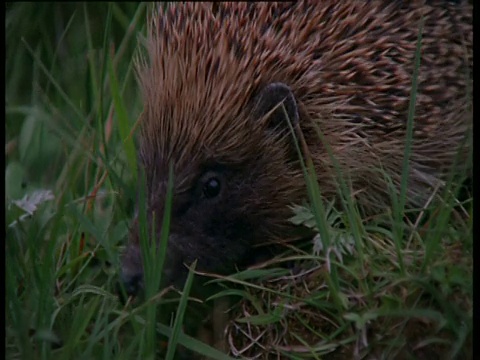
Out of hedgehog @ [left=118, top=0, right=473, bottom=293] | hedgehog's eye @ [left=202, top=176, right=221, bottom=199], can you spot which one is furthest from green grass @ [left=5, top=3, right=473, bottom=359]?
hedgehog's eye @ [left=202, top=176, right=221, bottom=199]

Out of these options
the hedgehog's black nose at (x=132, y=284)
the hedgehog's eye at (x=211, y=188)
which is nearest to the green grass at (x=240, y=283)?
the hedgehog's black nose at (x=132, y=284)

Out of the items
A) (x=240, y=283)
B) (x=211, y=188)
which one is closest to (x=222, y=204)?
(x=211, y=188)

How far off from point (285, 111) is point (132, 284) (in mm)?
709

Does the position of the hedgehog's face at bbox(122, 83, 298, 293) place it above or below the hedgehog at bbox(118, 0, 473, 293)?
below

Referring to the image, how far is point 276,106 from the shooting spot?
2.70 metres

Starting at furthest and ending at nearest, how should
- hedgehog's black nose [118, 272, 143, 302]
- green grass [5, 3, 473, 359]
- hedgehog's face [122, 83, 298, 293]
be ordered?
hedgehog's face [122, 83, 298, 293]
hedgehog's black nose [118, 272, 143, 302]
green grass [5, 3, 473, 359]

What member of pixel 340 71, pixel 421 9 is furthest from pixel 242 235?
pixel 421 9

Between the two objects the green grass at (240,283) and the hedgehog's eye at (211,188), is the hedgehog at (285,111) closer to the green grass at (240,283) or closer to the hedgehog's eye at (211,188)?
the hedgehog's eye at (211,188)

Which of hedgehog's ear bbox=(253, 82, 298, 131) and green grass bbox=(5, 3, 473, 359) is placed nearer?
green grass bbox=(5, 3, 473, 359)

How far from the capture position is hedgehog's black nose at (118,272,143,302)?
2.48 meters

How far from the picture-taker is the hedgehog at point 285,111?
2697 millimetres

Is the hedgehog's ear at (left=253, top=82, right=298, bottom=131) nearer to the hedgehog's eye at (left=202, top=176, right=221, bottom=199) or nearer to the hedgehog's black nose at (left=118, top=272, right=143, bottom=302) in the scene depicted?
the hedgehog's eye at (left=202, top=176, right=221, bottom=199)

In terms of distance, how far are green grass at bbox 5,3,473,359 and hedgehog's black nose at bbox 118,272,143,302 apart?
32 mm

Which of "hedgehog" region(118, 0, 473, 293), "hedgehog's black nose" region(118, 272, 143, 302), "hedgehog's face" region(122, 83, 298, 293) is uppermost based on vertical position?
"hedgehog" region(118, 0, 473, 293)
